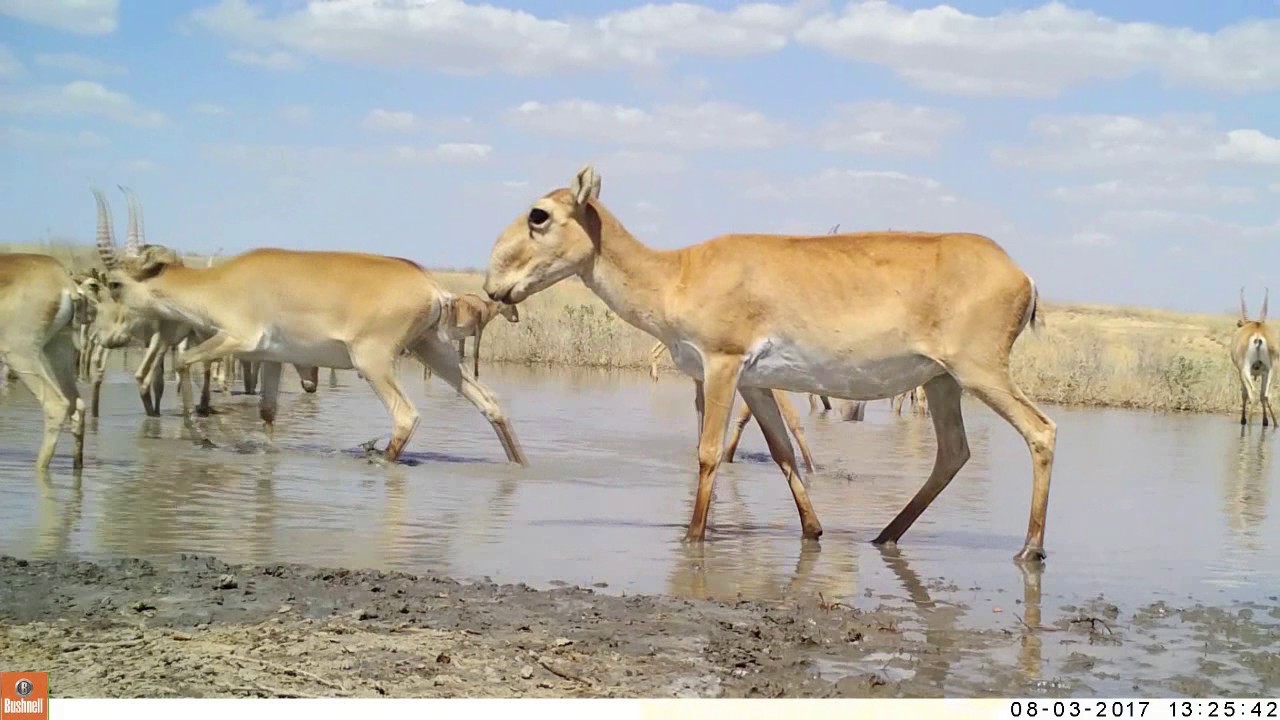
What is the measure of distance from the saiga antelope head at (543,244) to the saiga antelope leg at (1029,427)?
2.75 metres

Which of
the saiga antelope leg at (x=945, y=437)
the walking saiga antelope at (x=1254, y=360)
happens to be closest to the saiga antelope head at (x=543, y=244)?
the saiga antelope leg at (x=945, y=437)

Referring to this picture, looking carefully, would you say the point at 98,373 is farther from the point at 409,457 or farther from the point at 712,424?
the point at 712,424

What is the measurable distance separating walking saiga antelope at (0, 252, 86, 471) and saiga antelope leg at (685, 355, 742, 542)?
199 inches

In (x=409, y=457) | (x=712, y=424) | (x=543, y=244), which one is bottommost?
(x=409, y=457)

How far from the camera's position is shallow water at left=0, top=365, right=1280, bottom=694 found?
888cm

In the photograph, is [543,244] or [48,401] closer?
[543,244]

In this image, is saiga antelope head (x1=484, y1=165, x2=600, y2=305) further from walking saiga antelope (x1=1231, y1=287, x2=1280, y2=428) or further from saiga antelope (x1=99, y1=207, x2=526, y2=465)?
walking saiga antelope (x1=1231, y1=287, x2=1280, y2=428)

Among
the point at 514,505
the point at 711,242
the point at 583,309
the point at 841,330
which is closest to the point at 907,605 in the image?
the point at 841,330

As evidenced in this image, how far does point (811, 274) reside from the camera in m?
10.3

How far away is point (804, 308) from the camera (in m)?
10.2

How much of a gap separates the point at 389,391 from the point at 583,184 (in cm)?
481

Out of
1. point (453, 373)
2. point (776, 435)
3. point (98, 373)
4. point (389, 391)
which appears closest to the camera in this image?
point (776, 435)

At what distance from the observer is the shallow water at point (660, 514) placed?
8.88 metres

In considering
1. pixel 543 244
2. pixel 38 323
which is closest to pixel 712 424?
pixel 543 244
